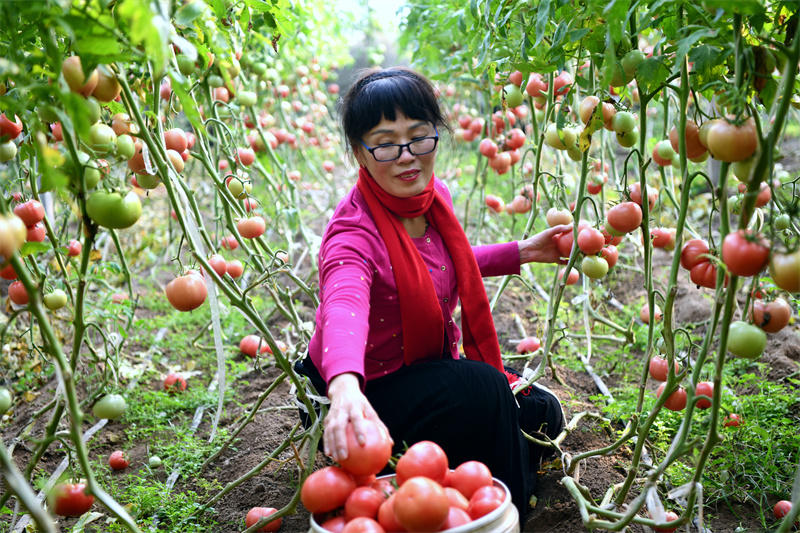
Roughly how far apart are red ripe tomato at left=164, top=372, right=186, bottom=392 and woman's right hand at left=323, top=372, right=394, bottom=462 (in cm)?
137

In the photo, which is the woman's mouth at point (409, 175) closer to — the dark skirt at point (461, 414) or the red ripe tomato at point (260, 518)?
the dark skirt at point (461, 414)

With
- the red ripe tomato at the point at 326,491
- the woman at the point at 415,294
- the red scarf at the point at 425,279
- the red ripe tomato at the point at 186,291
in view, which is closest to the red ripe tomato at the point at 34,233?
the red ripe tomato at the point at 186,291

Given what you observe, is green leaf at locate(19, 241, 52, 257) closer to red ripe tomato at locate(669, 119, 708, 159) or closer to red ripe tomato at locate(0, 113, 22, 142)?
red ripe tomato at locate(0, 113, 22, 142)

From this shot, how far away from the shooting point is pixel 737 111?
858mm

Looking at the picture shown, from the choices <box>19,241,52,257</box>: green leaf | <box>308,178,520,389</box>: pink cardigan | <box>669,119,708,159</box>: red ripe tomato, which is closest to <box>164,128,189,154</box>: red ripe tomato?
<box>308,178,520,389</box>: pink cardigan

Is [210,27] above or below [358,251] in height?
above

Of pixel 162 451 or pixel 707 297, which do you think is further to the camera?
pixel 707 297

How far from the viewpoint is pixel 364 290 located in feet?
4.09

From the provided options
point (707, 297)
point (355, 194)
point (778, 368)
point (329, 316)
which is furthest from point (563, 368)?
point (329, 316)

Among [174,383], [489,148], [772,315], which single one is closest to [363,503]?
[772,315]

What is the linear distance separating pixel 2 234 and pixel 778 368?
2102 mm

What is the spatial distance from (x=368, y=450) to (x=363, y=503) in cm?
9

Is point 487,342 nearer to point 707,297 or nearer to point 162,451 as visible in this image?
point 162,451

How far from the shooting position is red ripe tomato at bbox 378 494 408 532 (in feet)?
3.00
